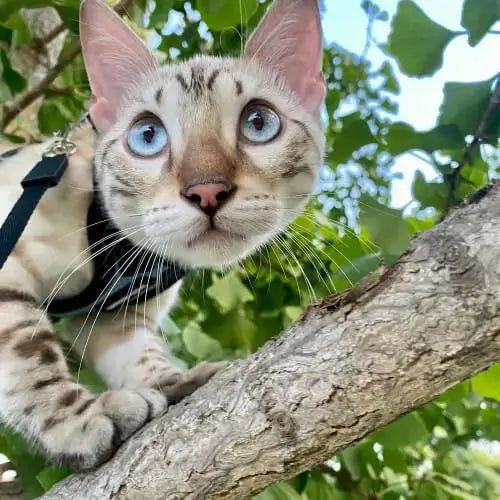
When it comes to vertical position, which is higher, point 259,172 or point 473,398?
point 259,172

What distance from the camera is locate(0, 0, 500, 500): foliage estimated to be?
693mm

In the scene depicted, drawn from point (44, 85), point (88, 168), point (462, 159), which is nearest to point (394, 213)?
point (462, 159)

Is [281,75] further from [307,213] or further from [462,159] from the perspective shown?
[462,159]

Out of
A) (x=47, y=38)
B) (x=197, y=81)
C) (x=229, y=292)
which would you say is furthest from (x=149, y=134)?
(x=47, y=38)

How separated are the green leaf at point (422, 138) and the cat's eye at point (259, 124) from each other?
0.59 ft

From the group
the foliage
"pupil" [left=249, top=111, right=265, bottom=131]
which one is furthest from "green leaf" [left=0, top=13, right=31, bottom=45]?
"pupil" [left=249, top=111, right=265, bottom=131]

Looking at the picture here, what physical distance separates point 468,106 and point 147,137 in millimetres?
400

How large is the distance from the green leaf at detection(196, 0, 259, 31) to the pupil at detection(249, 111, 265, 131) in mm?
134

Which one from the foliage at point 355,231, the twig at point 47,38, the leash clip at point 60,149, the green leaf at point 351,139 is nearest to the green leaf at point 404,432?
the foliage at point 355,231

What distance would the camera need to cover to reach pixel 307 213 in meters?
0.96

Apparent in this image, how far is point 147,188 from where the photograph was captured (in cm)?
81

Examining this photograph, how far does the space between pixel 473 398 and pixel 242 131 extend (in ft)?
1.68

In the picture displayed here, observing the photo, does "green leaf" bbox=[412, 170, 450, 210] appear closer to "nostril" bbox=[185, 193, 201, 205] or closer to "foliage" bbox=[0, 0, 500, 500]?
"foliage" bbox=[0, 0, 500, 500]

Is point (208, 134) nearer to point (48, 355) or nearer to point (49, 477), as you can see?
point (48, 355)
